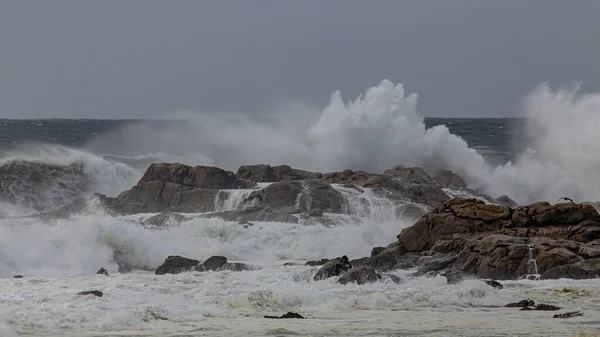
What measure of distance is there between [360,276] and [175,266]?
524cm

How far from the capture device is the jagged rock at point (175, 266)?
2122 cm

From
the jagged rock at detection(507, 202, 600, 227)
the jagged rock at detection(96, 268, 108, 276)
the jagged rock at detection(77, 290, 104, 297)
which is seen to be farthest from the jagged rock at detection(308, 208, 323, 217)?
the jagged rock at detection(77, 290, 104, 297)

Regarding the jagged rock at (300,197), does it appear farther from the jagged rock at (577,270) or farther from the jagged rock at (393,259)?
the jagged rock at (577,270)

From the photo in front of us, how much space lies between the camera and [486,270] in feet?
62.8

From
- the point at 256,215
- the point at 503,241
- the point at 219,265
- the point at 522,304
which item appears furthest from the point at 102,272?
the point at 522,304

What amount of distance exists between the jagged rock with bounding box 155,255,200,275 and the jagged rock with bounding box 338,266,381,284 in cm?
456

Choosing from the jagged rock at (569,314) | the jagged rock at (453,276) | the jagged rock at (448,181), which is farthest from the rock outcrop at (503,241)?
the jagged rock at (448,181)

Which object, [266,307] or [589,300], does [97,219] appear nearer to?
[266,307]

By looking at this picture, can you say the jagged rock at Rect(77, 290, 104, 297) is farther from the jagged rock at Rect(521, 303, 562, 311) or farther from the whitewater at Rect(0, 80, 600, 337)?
the jagged rock at Rect(521, 303, 562, 311)

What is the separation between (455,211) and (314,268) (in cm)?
444

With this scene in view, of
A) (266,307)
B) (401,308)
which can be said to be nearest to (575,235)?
(401,308)

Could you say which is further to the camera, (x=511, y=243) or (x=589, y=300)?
(x=511, y=243)

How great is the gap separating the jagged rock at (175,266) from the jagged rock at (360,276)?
4.56m

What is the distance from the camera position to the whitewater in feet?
45.4
